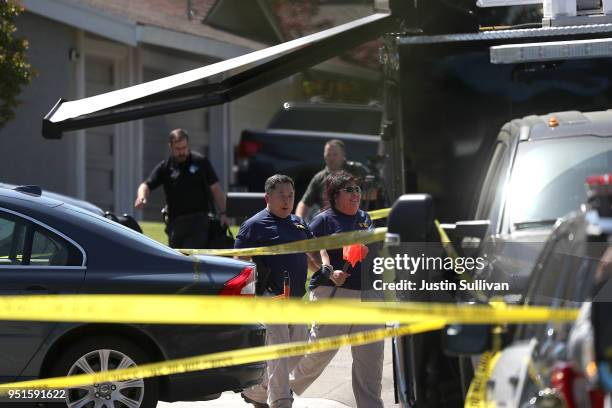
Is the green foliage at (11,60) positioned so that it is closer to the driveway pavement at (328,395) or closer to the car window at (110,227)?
the driveway pavement at (328,395)

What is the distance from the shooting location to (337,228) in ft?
29.6

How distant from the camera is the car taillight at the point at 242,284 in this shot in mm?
8133

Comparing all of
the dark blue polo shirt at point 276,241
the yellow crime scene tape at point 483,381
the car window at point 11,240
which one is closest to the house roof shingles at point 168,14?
the dark blue polo shirt at point 276,241

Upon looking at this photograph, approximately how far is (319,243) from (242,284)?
1.78ft

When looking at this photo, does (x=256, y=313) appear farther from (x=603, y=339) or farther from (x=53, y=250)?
(x=53, y=250)

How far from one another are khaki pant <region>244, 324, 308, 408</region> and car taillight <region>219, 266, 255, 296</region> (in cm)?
47

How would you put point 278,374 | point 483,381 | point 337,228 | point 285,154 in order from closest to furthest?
point 483,381
point 278,374
point 337,228
point 285,154

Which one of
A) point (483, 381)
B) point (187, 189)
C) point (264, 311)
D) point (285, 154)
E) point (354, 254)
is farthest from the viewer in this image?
point (285, 154)

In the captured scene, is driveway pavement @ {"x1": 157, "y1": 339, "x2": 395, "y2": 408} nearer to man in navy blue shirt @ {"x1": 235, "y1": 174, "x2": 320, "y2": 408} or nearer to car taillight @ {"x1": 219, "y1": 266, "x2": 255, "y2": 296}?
man in navy blue shirt @ {"x1": 235, "y1": 174, "x2": 320, "y2": 408}

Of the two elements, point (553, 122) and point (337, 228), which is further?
point (337, 228)

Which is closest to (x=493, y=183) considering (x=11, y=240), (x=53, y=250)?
(x=53, y=250)

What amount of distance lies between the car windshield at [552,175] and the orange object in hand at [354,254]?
5.00 ft

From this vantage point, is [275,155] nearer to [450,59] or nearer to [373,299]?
[450,59]

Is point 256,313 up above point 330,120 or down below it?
below
